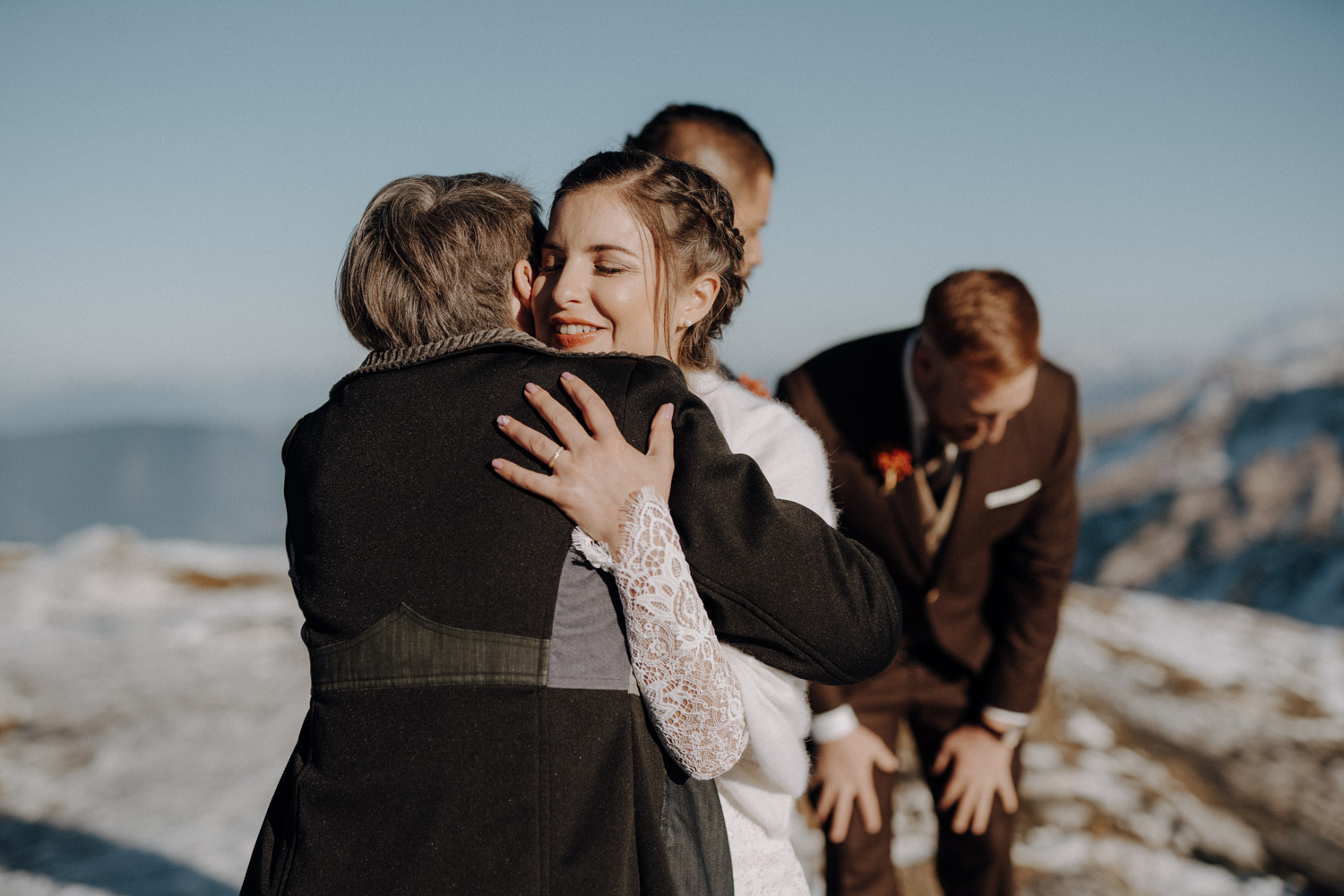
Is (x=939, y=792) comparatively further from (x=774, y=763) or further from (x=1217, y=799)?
(x=1217, y=799)

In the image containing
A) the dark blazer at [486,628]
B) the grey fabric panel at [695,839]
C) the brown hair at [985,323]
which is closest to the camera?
the dark blazer at [486,628]

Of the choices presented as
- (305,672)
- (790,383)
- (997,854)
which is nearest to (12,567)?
(305,672)

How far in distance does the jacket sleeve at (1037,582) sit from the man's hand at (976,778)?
0.14 m

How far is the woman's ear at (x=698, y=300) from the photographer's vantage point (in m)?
→ 1.77

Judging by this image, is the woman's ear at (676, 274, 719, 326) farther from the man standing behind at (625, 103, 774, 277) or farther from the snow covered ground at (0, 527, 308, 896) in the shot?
the snow covered ground at (0, 527, 308, 896)

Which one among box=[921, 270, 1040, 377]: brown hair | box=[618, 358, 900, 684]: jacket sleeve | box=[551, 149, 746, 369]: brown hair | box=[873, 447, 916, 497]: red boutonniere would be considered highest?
box=[551, 149, 746, 369]: brown hair

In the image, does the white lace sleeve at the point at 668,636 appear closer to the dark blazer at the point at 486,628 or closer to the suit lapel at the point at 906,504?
the dark blazer at the point at 486,628

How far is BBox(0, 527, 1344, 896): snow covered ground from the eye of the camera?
12.4 ft

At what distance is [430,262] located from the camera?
4.75 ft

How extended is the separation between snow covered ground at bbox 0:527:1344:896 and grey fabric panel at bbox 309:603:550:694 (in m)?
2.94

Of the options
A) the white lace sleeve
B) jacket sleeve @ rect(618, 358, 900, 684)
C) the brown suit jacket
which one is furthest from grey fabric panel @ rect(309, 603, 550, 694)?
the brown suit jacket

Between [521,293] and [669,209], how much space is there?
0.33 meters

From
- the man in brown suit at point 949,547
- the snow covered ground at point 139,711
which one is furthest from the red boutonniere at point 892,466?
the snow covered ground at point 139,711

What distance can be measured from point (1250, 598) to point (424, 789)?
523 inches
